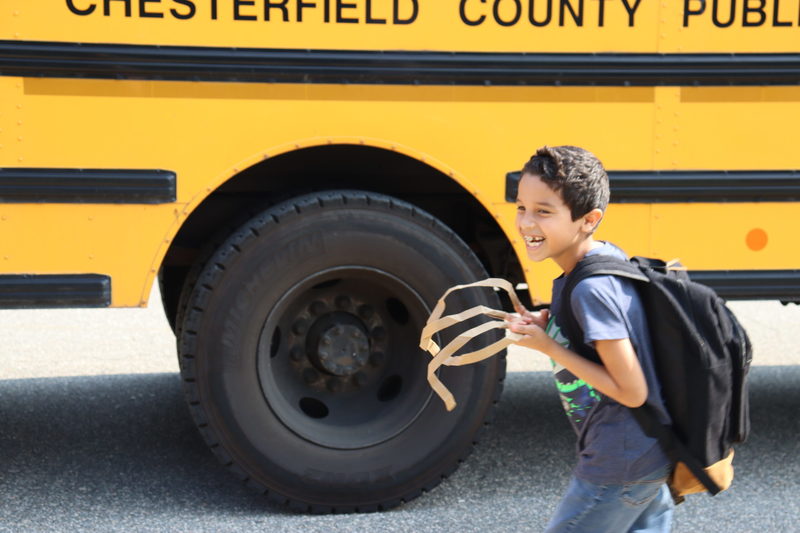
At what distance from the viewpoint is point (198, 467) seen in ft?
12.2

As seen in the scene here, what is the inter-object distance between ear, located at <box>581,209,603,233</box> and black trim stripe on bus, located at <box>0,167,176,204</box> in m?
1.53

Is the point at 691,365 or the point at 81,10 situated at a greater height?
the point at 81,10

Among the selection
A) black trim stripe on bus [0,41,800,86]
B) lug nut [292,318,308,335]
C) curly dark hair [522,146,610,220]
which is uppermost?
black trim stripe on bus [0,41,800,86]

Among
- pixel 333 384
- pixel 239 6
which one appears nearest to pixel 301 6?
pixel 239 6

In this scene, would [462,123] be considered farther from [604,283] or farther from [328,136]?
[604,283]

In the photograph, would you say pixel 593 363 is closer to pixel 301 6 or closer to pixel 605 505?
pixel 605 505

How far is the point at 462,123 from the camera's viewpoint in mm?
3273

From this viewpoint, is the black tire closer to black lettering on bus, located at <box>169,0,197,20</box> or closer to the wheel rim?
the wheel rim

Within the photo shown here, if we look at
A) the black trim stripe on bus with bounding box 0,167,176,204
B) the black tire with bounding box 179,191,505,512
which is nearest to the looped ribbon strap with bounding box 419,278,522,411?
the black tire with bounding box 179,191,505,512

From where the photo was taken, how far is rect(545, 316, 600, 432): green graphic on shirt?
2012mm

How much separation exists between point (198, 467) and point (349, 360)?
732 millimetres

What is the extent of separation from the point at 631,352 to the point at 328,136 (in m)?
1.56

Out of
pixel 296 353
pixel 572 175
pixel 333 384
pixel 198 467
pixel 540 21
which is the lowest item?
pixel 198 467

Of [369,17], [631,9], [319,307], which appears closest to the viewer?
[369,17]
